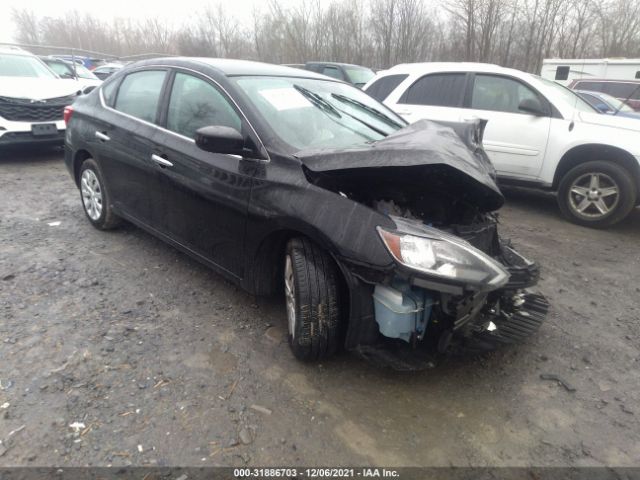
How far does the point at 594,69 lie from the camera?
52.4ft

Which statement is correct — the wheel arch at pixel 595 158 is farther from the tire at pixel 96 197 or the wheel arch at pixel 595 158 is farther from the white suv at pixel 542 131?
the tire at pixel 96 197

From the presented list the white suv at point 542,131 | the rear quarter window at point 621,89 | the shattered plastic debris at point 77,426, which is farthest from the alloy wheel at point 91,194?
the rear quarter window at point 621,89

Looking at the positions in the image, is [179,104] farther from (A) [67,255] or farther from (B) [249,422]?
(B) [249,422]

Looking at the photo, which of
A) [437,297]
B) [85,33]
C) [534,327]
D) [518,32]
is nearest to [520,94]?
[534,327]

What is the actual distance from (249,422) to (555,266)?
3218mm

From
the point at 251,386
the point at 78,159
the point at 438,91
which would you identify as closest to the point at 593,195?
the point at 438,91

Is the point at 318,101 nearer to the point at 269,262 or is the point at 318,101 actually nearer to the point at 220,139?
the point at 220,139

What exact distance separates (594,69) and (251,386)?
18480 mm

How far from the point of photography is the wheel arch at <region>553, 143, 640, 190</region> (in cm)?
488

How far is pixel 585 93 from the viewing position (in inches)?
389

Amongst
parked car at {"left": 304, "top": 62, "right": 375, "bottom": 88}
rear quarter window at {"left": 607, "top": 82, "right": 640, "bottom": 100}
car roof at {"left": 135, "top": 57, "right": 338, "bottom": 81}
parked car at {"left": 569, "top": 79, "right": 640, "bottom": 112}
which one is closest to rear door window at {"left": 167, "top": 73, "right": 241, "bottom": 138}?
car roof at {"left": 135, "top": 57, "right": 338, "bottom": 81}

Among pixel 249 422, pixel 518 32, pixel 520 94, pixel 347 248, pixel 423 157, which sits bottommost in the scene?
pixel 249 422

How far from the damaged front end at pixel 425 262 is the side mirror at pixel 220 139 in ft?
1.50

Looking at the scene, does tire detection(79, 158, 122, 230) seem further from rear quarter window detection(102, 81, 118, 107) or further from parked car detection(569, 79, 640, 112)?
parked car detection(569, 79, 640, 112)
